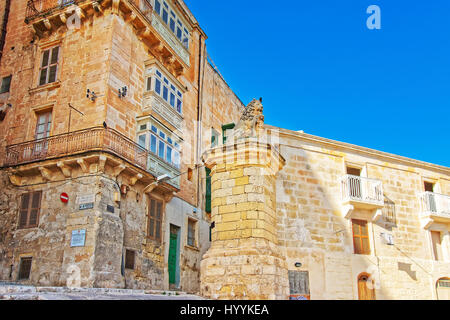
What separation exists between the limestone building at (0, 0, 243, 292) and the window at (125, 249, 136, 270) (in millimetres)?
32

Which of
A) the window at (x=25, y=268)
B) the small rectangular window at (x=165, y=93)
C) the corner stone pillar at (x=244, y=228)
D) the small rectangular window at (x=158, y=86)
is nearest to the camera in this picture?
the corner stone pillar at (x=244, y=228)

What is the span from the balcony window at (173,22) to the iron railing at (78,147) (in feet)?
20.5

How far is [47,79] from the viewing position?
52.9 feet

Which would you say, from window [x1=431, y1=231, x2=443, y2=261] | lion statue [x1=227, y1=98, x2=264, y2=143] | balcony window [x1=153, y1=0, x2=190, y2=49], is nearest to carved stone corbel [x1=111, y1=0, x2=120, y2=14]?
balcony window [x1=153, y1=0, x2=190, y2=49]

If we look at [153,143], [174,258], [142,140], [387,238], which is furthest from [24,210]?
[387,238]

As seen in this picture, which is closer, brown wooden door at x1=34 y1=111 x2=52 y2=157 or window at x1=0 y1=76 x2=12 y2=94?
brown wooden door at x1=34 y1=111 x2=52 y2=157

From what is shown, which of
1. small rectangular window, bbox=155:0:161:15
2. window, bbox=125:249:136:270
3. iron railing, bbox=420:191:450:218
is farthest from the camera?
small rectangular window, bbox=155:0:161:15

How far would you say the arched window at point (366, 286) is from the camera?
1412 centimetres

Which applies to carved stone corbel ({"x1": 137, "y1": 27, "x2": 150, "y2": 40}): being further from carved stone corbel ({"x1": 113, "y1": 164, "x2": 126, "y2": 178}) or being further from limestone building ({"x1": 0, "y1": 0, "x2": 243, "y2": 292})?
carved stone corbel ({"x1": 113, "y1": 164, "x2": 126, "y2": 178})

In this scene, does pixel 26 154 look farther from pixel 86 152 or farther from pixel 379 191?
pixel 379 191

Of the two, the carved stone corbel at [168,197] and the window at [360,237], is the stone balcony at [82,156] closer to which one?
the carved stone corbel at [168,197]

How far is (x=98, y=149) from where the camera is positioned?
1338cm

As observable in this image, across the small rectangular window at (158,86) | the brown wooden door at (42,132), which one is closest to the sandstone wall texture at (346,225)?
the small rectangular window at (158,86)

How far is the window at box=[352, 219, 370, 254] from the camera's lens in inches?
577
